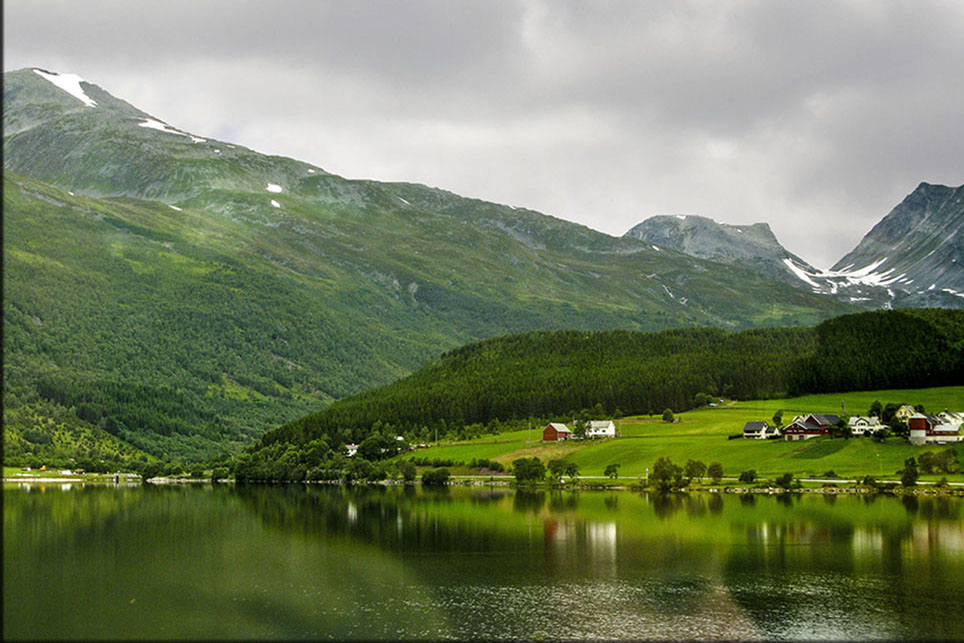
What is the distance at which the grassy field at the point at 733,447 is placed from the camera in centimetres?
13950

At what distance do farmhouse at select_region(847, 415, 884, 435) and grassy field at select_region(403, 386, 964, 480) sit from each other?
4424mm

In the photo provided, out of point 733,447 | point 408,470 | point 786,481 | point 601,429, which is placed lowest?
point 786,481

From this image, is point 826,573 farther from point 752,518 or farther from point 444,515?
point 444,515

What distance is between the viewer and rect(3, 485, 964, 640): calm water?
53562mm

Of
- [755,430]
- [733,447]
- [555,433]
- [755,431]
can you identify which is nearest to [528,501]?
[733,447]

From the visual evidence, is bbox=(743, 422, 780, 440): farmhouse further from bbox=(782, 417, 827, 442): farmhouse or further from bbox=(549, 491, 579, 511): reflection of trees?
bbox=(549, 491, 579, 511): reflection of trees

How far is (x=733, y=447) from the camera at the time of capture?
155625mm

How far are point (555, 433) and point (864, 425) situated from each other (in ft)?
194

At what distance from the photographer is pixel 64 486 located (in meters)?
188

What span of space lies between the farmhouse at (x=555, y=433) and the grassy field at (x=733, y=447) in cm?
305

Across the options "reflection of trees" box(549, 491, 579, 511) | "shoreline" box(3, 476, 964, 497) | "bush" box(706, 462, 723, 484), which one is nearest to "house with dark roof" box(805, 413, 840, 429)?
"shoreline" box(3, 476, 964, 497)

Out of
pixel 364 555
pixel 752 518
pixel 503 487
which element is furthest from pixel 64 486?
pixel 752 518

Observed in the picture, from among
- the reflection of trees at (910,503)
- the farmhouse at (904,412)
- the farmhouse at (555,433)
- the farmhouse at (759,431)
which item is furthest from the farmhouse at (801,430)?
the farmhouse at (555,433)

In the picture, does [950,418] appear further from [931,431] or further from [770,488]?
[770,488]
